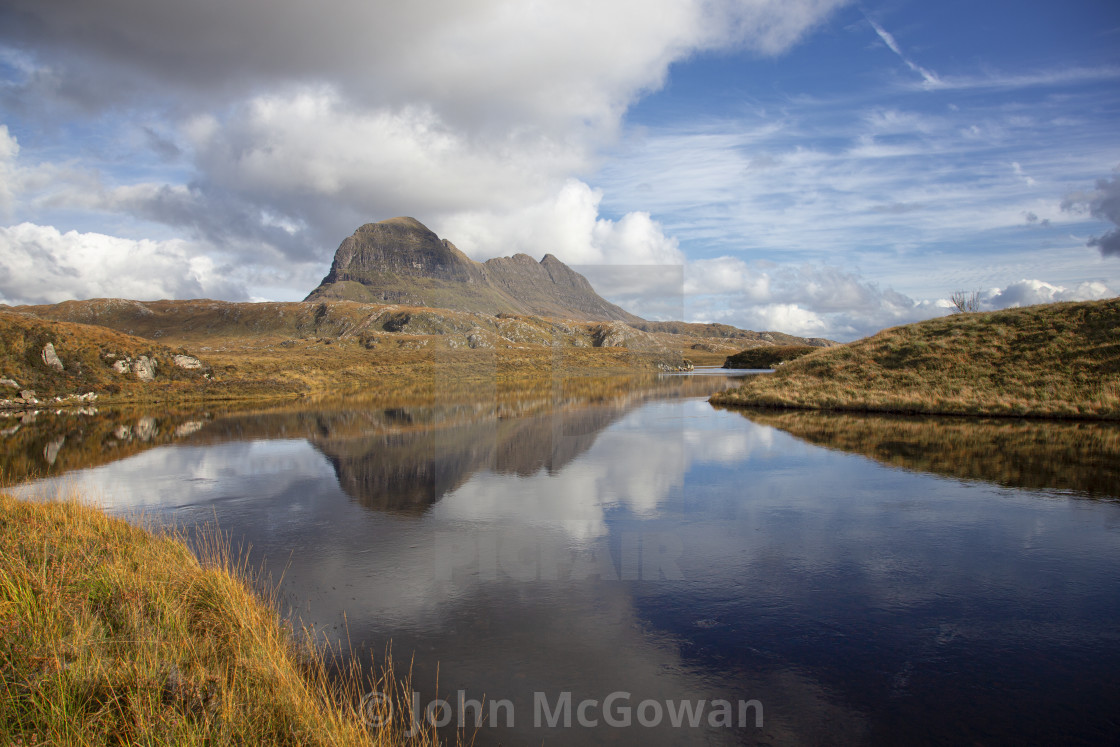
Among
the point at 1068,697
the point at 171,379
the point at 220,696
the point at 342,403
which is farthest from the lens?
the point at 171,379

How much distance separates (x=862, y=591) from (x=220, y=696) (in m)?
7.83

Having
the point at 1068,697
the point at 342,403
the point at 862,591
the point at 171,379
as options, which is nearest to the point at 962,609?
the point at 862,591

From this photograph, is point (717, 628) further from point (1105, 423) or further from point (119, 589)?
point (1105, 423)

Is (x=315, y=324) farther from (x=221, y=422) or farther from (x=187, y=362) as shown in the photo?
(x=221, y=422)

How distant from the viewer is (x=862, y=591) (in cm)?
788

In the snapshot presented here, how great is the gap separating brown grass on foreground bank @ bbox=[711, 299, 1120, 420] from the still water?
23.9 ft

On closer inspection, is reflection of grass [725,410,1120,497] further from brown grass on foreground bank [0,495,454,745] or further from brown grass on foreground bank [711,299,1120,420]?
brown grass on foreground bank [0,495,454,745]

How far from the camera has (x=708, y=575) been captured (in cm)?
858

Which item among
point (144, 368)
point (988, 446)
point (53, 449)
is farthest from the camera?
point (144, 368)

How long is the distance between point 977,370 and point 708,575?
2910 centimetres

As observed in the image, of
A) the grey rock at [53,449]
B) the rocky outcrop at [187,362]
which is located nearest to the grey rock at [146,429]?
the grey rock at [53,449]

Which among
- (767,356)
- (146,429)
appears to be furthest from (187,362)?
(767,356)

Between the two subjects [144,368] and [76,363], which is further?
[144,368]

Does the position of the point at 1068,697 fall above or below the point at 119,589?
below
